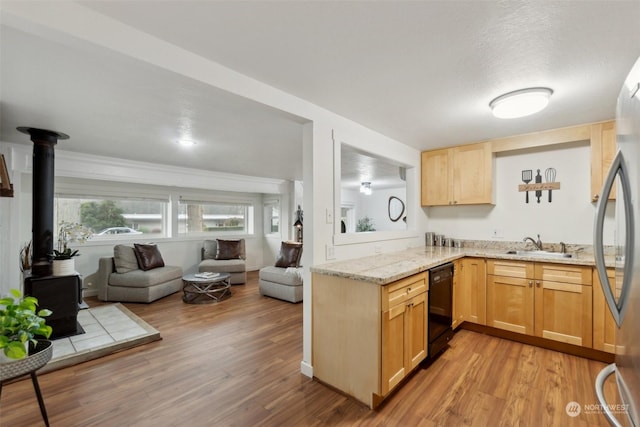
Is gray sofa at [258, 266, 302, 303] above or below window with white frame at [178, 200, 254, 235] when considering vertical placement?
below

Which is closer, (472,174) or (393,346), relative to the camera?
(393,346)

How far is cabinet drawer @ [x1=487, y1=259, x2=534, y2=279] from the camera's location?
2770mm

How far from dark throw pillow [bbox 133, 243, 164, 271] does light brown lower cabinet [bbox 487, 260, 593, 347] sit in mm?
4870

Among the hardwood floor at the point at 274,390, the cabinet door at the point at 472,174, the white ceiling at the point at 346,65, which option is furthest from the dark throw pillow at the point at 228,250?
the cabinet door at the point at 472,174

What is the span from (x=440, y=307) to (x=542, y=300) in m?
1.07

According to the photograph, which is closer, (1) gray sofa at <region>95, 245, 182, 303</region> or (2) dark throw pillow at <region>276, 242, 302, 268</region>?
(1) gray sofa at <region>95, 245, 182, 303</region>

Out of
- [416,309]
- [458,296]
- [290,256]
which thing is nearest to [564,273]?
[458,296]

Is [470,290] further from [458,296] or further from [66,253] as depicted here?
[66,253]

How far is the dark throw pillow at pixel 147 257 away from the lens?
4.63 metres

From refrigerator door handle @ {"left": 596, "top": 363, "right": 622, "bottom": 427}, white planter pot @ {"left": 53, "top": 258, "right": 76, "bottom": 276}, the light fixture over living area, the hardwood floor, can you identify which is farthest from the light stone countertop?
white planter pot @ {"left": 53, "top": 258, "right": 76, "bottom": 276}

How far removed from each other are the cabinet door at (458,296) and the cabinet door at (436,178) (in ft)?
3.09

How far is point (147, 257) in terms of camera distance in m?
4.69

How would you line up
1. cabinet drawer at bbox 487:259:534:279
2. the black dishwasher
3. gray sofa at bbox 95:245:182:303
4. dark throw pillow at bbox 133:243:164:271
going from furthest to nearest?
dark throw pillow at bbox 133:243:164:271, gray sofa at bbox 95:245:182:303, cabinet drawer at bbox 487:259:534:279, the black dishwasher

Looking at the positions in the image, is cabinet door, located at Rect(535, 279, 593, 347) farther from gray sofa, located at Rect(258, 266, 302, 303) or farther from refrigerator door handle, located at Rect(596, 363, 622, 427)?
gray sofa, located at Rect(258, 266, 302, 303)
